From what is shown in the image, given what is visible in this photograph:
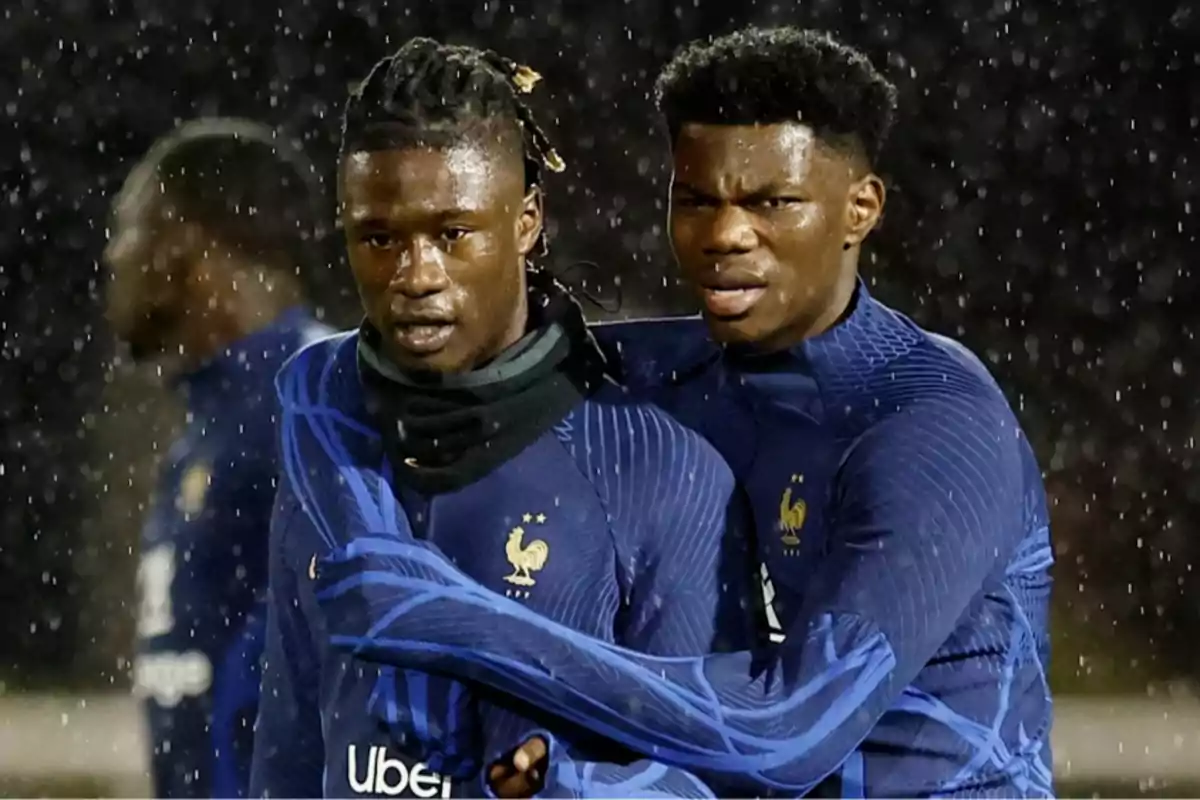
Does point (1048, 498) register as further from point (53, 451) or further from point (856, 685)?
point (53, 451)

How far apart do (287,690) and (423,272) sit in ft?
0.98

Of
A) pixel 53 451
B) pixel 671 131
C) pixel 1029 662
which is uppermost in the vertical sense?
pixel 671 131

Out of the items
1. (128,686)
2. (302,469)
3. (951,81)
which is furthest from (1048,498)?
(128,686)

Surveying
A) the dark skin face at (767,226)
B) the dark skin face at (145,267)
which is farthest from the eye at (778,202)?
the dark skin face at (145,267)

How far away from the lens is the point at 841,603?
42.6 inches

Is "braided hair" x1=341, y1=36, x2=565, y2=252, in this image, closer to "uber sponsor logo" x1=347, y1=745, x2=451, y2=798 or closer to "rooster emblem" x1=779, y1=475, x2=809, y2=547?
"rooster emblem" x1=779, y1=475, x2=809, y2=547

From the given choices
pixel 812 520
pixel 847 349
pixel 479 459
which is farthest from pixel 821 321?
pixel 479 459

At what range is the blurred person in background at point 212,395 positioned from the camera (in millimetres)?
1291

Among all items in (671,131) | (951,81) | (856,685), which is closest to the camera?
(856,685)

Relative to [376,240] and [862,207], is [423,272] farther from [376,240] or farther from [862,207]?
[862,207]

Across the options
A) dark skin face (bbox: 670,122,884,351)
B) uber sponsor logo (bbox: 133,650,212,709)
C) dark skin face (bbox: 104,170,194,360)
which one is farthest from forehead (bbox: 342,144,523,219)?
uber sponsor logo (bbox: 133,650,212,709)

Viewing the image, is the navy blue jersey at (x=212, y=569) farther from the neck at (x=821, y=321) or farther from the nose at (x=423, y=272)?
the neck at (x=821, y=321)

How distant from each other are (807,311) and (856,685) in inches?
9.5

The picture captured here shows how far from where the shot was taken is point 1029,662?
3.91 feet
